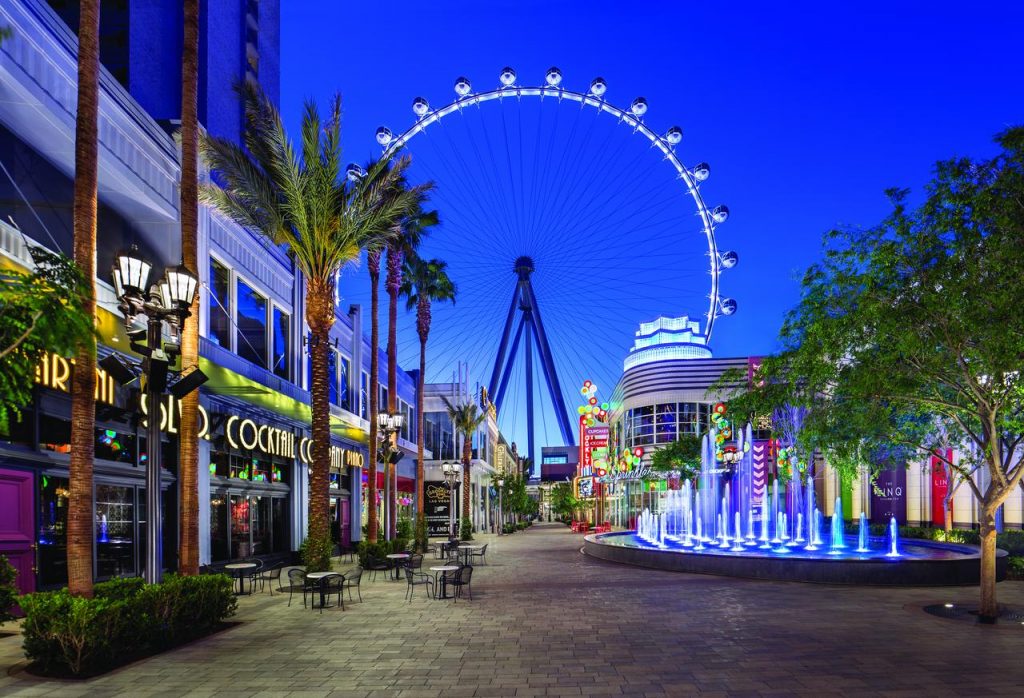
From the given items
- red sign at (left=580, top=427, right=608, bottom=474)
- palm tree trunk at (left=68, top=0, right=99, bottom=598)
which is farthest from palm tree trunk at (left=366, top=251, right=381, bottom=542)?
red sign at (left=580, top=427, right=608, bottom=474)

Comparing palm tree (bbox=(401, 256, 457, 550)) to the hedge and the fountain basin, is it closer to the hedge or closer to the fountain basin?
the fountain basin

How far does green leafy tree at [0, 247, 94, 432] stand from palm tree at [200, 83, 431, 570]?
10.7m

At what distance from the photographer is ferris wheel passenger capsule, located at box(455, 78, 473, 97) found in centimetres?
4784

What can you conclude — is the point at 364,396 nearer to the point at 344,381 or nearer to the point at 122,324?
the point at 344,381

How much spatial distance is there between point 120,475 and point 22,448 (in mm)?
3577

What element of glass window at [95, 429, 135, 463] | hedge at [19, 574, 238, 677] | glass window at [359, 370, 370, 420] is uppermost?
glass window at [359, 370, 370, 420]

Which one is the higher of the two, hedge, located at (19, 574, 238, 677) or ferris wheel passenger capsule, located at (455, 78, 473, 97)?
ferris wheel passenger capsule, located at (455, 78, 473, 97)

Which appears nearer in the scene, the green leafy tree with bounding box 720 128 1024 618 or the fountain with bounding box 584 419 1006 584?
the green leafy tree with bounding box 720 128 1024 618

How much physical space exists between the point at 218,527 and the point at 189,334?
1064 cm

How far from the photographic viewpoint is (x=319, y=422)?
817 inches

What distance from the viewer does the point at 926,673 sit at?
34.4ft

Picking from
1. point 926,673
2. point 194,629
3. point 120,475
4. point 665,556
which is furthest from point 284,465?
point 926,673

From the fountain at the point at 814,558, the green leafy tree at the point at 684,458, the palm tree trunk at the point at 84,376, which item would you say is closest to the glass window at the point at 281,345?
the fountain at the point at 814,558

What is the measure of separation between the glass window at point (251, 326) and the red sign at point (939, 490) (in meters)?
32.5
